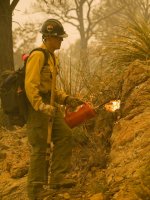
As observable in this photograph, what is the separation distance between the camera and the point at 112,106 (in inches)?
227

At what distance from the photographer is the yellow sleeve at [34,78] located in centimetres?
446

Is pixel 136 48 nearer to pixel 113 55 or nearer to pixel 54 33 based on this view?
pixel 113 55

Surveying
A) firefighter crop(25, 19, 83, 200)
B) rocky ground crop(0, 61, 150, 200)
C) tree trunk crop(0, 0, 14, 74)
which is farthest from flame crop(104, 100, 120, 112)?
tree trunk crop(0, 0, 14, 74)

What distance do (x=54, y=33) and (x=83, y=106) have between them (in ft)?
3.09

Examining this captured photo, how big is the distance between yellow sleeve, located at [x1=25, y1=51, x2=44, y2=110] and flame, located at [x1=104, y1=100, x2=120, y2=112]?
4.81ft

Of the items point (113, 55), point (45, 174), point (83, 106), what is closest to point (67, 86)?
point (113, 55)

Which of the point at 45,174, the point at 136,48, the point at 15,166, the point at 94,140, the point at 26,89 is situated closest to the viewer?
the point at 26,89

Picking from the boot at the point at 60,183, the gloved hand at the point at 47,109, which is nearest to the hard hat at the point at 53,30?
the gloved hand at the point at 47,109

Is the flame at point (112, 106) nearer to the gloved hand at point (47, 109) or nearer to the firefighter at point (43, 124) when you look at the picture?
the firefighter at point (43, 124)

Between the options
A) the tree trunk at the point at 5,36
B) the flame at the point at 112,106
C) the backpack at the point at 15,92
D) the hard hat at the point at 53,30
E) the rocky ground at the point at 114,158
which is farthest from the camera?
the tree trunk at the point at 5,36

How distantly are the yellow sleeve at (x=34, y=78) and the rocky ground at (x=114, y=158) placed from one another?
1.11 m

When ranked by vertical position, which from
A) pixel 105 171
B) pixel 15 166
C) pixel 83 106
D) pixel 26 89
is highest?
pixel 26 89

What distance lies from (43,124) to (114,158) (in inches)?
35.9

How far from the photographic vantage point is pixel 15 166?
20.6 feet
